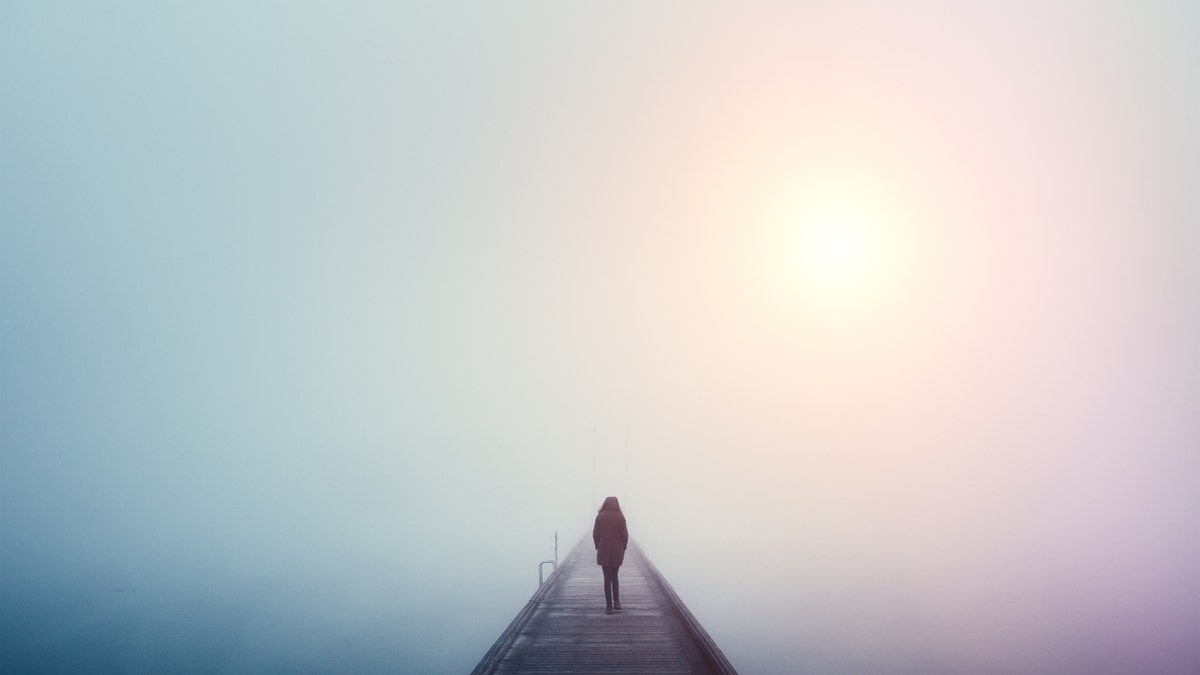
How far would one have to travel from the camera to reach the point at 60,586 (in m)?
45.0

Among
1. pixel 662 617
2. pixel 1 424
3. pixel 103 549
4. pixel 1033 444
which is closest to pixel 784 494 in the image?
pixel 1033 444

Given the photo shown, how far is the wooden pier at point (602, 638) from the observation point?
988 centimetres

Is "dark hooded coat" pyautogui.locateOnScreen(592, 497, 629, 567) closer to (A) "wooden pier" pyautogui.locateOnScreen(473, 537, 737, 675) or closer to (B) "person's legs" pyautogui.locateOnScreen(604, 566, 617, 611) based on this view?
(B) "person's legs" pyautogui.locateOnScreen(604, 566, 617, 611)

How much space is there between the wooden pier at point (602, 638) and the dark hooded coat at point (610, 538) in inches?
50.0

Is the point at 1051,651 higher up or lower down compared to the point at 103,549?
lower down

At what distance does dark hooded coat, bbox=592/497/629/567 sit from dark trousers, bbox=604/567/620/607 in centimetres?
36

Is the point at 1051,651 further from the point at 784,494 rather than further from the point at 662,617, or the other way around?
the point at 784,494

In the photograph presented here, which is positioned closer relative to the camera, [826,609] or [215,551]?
[826,609]

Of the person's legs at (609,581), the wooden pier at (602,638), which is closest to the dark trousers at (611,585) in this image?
the person's legs at (609,581)

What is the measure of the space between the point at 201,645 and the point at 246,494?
4685 inches

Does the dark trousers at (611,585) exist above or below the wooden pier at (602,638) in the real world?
above

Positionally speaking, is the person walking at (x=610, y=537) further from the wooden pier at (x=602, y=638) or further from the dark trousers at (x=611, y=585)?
the wooden pier at (x=602, y=638)

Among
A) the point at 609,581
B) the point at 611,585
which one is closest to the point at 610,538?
the point at 609,581

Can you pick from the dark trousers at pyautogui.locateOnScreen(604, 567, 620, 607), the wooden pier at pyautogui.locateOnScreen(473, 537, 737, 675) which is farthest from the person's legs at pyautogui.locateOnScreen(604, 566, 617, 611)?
the wooden pier at pyautogui.locateOnScreen(473, 537, 737, 675)
